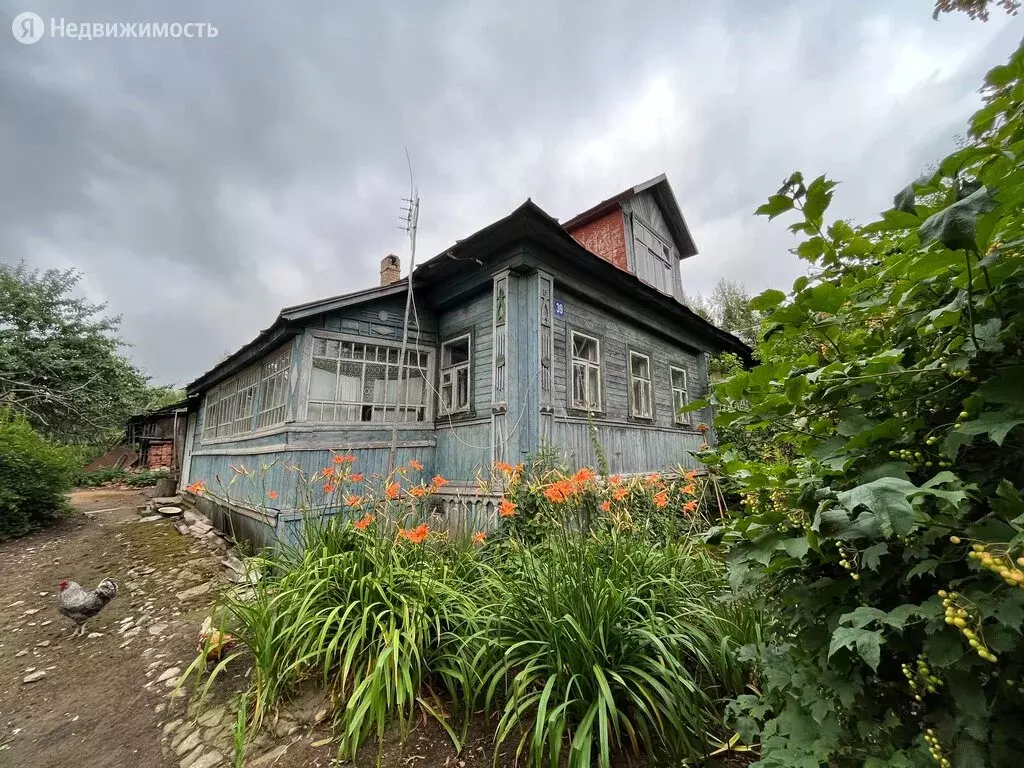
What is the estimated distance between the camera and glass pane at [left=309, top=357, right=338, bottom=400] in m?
6.02

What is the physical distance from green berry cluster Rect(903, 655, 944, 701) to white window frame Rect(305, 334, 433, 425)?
545 centimetres

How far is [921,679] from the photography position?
3.01 feet

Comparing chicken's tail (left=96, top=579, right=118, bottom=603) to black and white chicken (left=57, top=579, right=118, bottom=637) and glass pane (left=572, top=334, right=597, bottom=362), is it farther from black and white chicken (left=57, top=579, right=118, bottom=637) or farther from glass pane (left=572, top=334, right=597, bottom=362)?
glass pane (left=572, top=334, right=597, bottom=362)

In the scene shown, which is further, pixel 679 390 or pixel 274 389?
pixel 679 390

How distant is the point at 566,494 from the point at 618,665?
930 millimetres

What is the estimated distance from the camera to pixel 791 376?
1059mm

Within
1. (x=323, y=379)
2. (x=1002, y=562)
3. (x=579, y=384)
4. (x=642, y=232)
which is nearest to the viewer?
(x=1002, y=562)

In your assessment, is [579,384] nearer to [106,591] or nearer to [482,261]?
[482,261]

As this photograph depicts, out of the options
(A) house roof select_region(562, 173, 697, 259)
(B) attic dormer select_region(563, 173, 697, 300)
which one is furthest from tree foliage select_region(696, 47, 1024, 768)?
(A) house roof select_region(562, 173, 697, 259)

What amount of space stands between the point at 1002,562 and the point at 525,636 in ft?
7.00

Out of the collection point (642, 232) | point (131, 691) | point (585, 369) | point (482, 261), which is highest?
point (642, 232)

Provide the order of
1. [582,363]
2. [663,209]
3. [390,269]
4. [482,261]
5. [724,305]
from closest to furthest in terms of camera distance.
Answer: [482,261] < [582,363] < [390,269] < [663,209] < [724,305]

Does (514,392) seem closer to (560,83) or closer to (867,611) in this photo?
(867,611)

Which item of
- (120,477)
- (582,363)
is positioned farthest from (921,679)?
(120,477)
